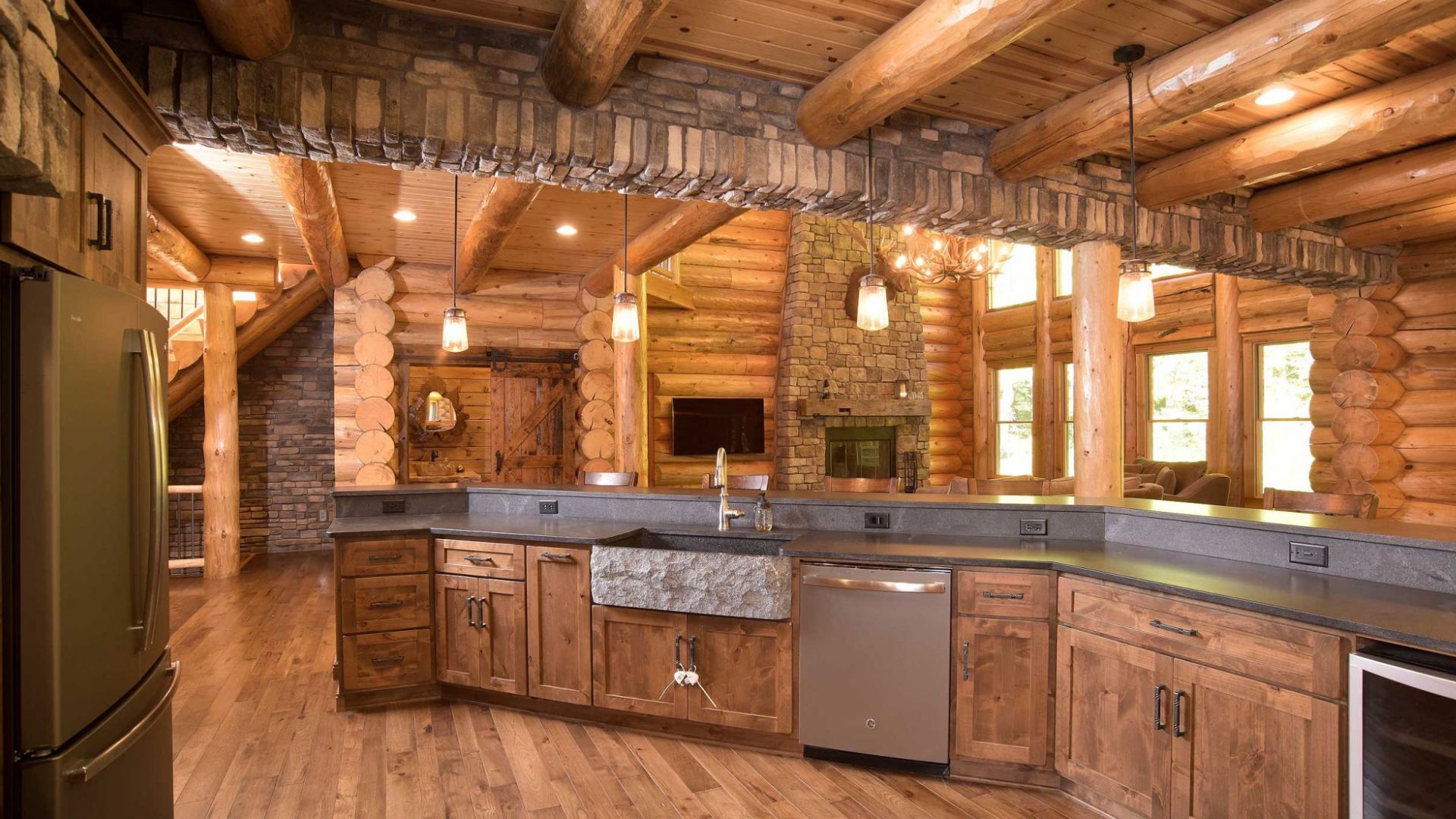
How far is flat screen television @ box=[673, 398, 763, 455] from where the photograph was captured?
9219mm

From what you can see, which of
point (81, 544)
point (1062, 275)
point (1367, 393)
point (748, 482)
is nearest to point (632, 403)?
point (748, 482)

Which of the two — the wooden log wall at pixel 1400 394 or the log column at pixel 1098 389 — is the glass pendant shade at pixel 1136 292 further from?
the wooden log wall at pixel 1400 394

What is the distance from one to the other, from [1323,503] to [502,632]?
405 cm

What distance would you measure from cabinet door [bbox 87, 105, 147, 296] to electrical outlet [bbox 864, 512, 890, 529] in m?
3.08

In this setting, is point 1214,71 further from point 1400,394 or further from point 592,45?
point 1400,394

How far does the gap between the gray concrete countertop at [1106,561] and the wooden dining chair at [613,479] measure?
82 centimetres

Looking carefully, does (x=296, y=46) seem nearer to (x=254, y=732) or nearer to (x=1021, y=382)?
(x=254, y=732)

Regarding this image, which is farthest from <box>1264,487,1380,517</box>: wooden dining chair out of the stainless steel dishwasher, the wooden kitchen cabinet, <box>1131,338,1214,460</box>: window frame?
<box>1131,338,1214,460</box>: window frame

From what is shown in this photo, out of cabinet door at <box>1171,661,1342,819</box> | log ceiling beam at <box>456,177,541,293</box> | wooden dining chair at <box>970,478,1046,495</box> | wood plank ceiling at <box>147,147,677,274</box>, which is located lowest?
cabinet door at <box>1171,661,1342,819</box>

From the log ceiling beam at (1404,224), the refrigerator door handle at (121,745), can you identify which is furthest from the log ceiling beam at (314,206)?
the log ceiling beam at (1404,224)

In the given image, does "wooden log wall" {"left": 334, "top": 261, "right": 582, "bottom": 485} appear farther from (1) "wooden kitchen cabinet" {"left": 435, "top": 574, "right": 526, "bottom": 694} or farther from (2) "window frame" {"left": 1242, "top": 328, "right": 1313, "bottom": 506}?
(2) "window frame" {"left": 1242, "top": 328, "right": 1313, "bottom": 506}

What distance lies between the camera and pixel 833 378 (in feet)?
31.9

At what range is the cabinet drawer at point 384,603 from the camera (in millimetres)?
3916

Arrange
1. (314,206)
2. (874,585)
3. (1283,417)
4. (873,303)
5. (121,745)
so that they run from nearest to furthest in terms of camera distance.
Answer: (121,745), (874,585), (873,303), (314,206), (1283,417)
